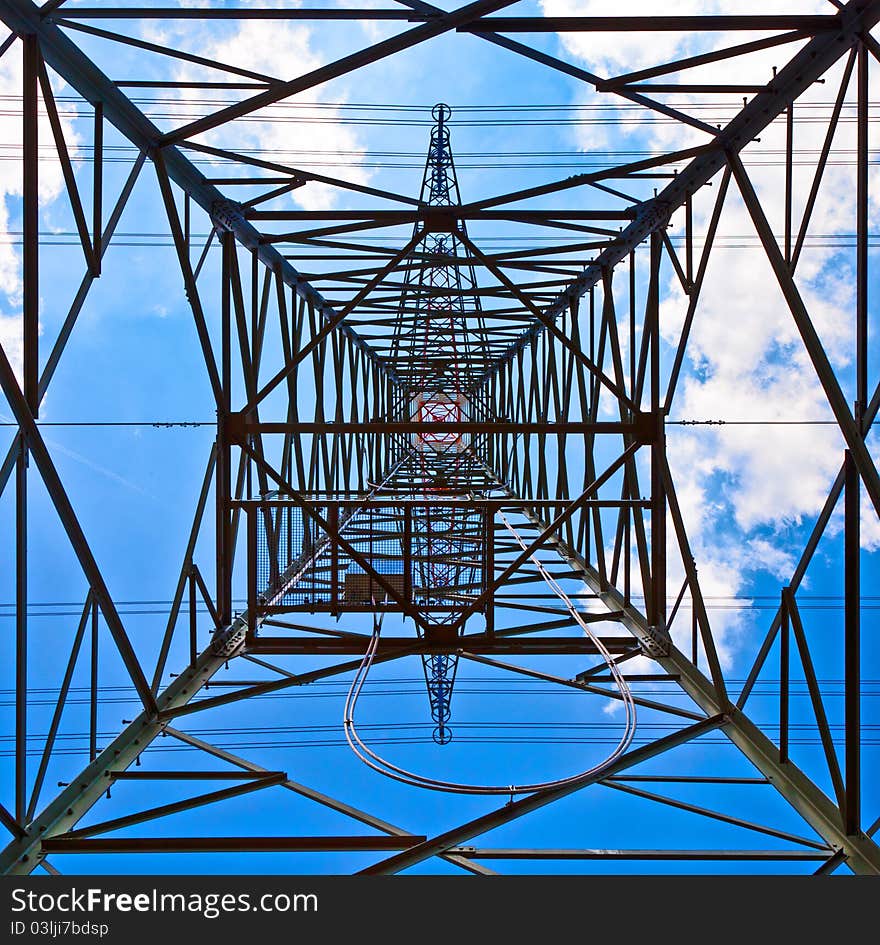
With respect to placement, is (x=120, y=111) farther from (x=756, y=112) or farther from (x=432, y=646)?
(x=432, y=646)

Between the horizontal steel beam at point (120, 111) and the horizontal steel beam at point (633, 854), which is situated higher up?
the horizontal steel beam at point (120, 111)

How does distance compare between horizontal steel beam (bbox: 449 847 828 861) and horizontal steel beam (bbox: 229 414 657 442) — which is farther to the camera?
horizontal steel beam (bbox: 229 414 657 442)

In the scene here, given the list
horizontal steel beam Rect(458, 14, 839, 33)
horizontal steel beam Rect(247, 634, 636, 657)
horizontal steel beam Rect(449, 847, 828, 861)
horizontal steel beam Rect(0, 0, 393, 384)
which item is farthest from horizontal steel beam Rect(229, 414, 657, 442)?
horizontal steel beam Rect(449, 847, 828, 861)

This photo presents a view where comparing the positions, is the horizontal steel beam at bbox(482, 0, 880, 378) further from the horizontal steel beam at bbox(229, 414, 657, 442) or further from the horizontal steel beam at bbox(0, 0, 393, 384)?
the horizontal steel beam at bbox(0, 0, 393, 384)

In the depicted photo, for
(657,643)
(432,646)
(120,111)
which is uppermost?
(120,111)

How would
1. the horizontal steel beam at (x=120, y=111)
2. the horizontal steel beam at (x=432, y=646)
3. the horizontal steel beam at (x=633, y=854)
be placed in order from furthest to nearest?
1. the horizontal steel beam at (x=432, y=646)
2. the horizontal steel beam at (x=120, y=111)
3. the horizontal steel beam at (x=633, y=854)

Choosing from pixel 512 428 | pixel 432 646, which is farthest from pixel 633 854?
pixel 512 428

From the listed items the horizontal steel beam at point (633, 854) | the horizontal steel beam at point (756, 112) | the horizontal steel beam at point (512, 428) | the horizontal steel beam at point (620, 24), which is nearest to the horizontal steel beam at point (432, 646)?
the horizontal steel beam at point (512, 428)

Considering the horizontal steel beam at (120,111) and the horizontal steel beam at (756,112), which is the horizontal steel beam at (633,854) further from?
the horizontal steel beam at (120,111)

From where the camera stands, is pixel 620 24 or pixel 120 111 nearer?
pixel 620 24

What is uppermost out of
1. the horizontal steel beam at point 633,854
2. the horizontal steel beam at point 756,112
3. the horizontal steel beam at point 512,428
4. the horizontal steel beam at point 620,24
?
the horizontal steel beam at point 620,24
